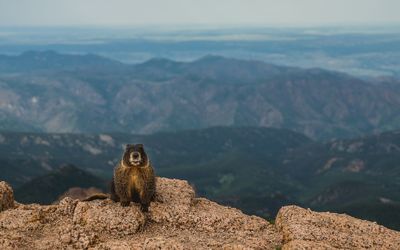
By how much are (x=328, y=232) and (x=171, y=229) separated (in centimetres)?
933

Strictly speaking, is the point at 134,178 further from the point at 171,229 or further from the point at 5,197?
the point at 5,197

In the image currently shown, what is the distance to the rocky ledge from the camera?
1117 inches

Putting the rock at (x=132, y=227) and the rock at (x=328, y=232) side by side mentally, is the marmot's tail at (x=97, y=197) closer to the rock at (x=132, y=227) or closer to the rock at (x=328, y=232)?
the rock at (x=132, y=227)

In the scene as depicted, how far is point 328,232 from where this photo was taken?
3042 centimetres

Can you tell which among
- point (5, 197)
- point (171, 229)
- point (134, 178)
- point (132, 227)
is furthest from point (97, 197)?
point (171, 229)

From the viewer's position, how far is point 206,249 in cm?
2734

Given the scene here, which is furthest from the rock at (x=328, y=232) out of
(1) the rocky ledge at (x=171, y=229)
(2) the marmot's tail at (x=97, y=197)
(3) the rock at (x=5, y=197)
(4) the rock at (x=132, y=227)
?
(3) the rock at (x=5, y=197)

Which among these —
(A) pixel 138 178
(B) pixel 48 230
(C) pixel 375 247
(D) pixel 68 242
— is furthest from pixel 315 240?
(B) pixel 48 230

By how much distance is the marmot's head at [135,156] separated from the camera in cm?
2991

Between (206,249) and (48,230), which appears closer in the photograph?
(206,249)

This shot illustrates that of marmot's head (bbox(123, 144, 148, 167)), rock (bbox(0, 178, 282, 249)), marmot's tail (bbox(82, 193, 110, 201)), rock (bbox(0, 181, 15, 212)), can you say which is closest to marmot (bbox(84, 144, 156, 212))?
marmot's head (bbox(123, 144, 148, 167))

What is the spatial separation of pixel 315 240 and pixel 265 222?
6.32 metres

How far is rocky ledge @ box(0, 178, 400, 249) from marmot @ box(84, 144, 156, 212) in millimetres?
686

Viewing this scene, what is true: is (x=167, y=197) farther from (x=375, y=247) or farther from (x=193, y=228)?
(x=375, y=247)
